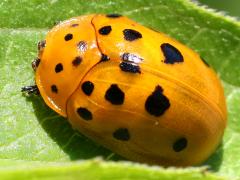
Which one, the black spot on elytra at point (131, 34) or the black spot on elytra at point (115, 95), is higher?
the black spot on elytra at point (131, 34)

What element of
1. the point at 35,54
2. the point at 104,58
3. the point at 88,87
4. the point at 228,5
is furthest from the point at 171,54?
the point at 228,5

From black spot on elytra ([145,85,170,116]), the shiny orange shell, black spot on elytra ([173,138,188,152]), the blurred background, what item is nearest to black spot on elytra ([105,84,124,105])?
the shiny orange shell

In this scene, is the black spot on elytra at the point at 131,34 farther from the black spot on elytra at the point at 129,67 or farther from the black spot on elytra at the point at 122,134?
the black spot on elytra at the point at 122,134

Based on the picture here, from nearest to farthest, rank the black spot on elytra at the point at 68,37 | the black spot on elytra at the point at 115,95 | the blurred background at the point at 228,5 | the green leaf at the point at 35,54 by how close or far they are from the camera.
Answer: the black spot on elytra at the point at 115,95 < the green leaf at the point at 35,54 < the black spot on elytra at the point at 68,37 < the blurred background at the point at 228,5

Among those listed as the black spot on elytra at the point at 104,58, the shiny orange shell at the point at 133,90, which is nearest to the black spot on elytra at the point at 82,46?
the shiny orange shell at the point at 133,90

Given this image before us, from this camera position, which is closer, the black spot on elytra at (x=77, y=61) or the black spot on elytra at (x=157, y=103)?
the black spot on elytra at (x=157, y=103)

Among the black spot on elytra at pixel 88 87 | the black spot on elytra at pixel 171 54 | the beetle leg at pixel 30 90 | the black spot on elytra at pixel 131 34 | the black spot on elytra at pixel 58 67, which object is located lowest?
the beetle leg at pixel 30 90

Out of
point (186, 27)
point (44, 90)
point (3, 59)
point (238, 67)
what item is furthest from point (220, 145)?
point (3, 59)
